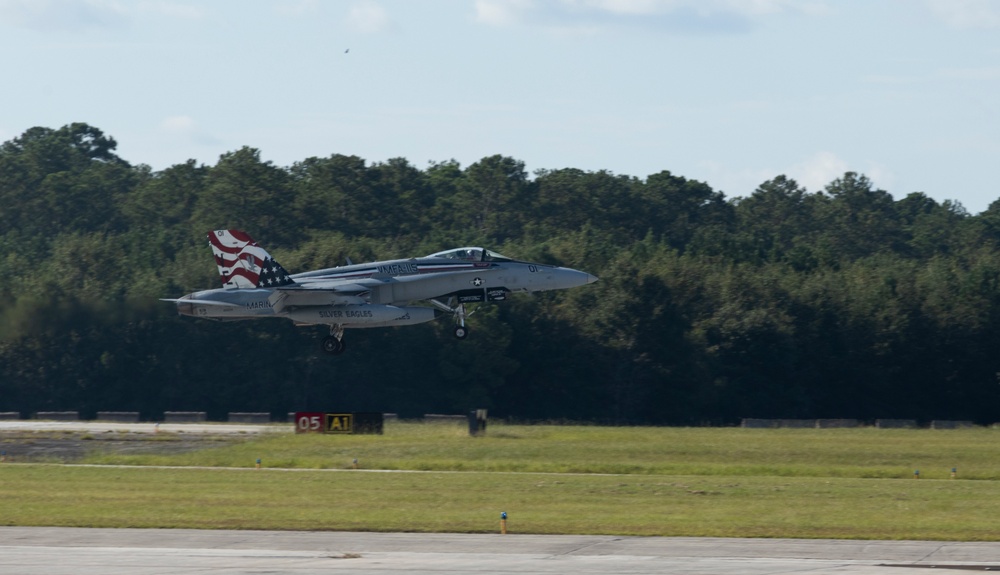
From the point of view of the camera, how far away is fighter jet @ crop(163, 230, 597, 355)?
49844mm

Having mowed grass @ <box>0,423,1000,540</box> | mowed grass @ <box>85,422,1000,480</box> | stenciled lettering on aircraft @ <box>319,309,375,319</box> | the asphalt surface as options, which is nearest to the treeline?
stenciled lettering on aircraft @ <box>319,309,375,319</box>

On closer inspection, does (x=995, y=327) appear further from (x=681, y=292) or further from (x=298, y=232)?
(x=298, y=232)

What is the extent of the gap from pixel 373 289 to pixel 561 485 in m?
19.3

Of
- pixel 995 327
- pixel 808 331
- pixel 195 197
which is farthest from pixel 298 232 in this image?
pixel 995 327

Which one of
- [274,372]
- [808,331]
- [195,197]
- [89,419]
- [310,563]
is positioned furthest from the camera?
[195,197]

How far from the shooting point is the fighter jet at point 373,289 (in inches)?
1962

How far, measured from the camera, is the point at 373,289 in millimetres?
51375

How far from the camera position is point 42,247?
103 meters

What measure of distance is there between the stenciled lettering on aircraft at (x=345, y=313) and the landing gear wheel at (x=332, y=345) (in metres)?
1.22

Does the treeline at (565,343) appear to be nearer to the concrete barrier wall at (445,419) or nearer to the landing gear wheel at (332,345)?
the concrete barrier wall at (445,419)

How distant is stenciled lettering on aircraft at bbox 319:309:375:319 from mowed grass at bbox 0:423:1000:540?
445 centimetres

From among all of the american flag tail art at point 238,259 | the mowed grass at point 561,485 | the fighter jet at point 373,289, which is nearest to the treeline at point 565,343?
the american flag tail art at point 238,259

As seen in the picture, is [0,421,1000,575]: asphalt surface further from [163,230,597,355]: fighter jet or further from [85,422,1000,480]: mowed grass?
[163,230,597,355]: fighter jet

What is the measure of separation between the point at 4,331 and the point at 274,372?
52.5 ft
